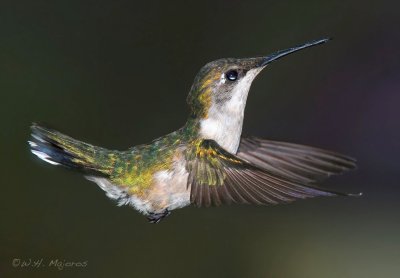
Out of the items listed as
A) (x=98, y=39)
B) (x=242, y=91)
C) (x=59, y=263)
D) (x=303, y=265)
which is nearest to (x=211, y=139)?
(x=242, y=91)

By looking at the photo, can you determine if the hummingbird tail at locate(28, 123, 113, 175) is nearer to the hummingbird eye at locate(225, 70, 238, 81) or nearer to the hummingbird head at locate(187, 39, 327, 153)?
the hummingbird head at locate(187, 39, 327, 153)

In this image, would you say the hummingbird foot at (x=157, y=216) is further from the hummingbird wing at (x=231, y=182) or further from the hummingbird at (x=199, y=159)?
the hummingbird wing at (x=231, y=182)

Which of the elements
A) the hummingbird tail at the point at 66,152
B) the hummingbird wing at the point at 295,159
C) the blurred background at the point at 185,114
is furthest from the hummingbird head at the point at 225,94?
the blurred background at the point at 185,114

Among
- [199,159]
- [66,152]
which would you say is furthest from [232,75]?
[66,152]

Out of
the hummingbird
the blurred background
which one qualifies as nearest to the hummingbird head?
the hummingbird

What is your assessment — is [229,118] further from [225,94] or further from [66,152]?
[66,152]

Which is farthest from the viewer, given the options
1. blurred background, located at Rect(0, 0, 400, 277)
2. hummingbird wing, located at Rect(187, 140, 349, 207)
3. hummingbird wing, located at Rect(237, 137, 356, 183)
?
blurred background, located at Rect(0, 0, 400, 277)

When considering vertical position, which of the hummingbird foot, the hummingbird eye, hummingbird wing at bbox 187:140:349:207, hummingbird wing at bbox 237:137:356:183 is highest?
the hummingbird eye
